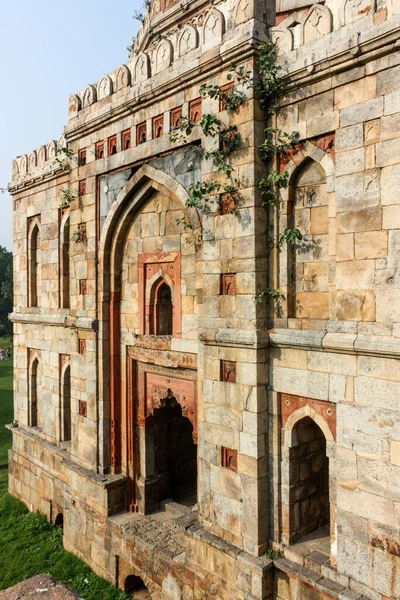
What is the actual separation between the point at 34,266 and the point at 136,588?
272 inches

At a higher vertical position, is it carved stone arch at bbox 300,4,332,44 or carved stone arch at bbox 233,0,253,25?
carved stone arch at bbox 233,0,253,25

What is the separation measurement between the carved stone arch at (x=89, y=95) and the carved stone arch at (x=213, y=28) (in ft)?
8.69

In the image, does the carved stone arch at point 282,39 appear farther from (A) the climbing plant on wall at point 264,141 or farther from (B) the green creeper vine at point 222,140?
(B) the green creeper vine at point 222,140

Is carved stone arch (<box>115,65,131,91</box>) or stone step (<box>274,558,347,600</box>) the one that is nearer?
stone step (<box>274,558,347,600</box>)

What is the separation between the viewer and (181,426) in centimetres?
882

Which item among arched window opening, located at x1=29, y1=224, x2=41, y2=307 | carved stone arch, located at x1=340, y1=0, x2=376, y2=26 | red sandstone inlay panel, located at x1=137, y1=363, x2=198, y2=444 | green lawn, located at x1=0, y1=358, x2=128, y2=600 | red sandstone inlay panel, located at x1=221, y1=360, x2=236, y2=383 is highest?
carved stone arch, located at x1=340, y1=0, x2=376, y2=26

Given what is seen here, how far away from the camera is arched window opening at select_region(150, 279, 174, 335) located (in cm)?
741

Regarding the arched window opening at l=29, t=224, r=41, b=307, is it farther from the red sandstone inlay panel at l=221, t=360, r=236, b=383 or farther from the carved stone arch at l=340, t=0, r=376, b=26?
the carved stone arch at l=340, t=0, r=376, b=26

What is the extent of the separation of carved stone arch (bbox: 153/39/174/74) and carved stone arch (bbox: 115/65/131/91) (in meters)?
0.65

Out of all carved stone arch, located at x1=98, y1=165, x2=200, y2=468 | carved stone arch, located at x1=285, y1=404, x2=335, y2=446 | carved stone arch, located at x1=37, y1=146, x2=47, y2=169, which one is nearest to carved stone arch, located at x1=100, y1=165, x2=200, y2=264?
carved stone arch, located at x1=98, y1=165, x2=200, y2=468

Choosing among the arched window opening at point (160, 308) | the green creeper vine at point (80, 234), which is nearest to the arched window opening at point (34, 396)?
the green creeper vine at point (80, 234)

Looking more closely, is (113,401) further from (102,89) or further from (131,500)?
(102,89)

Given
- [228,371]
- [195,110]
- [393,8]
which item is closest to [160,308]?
[228,371]

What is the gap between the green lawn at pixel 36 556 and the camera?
24.3 feet
